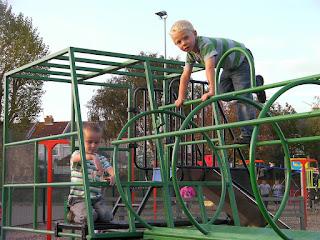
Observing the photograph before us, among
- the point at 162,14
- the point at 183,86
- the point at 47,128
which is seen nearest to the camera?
the point at 183,86

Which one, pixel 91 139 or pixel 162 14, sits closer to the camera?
pixel 91 139

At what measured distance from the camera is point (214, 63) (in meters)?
4.41

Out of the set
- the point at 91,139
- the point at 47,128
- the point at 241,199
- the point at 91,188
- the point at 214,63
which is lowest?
the point at 241,199

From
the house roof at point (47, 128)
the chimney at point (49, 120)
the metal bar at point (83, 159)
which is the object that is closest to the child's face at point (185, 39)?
the metal bar at point (83, 159)

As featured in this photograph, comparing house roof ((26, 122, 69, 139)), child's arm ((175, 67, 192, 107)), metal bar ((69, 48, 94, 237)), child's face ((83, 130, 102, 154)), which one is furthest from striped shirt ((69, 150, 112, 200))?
house roof ((26, 122, 69, 139))

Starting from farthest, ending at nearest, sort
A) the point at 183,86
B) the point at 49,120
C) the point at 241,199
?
the point at 49,120
the point at 241,199
the point at 183,86

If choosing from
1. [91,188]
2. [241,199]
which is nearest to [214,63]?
[91,188]

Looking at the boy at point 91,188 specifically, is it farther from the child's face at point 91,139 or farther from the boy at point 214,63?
the boy at point 214,63

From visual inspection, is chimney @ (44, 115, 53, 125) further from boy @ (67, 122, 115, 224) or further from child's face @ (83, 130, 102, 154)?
child's face @ (83, 130, 102, 154)

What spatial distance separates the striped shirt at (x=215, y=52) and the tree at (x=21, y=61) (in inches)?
922

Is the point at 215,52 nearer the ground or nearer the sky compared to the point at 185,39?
nearer the ground

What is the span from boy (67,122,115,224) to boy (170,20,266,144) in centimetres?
80

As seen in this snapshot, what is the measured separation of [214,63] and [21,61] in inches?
968

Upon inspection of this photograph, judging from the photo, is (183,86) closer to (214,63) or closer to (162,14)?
(214,63)
